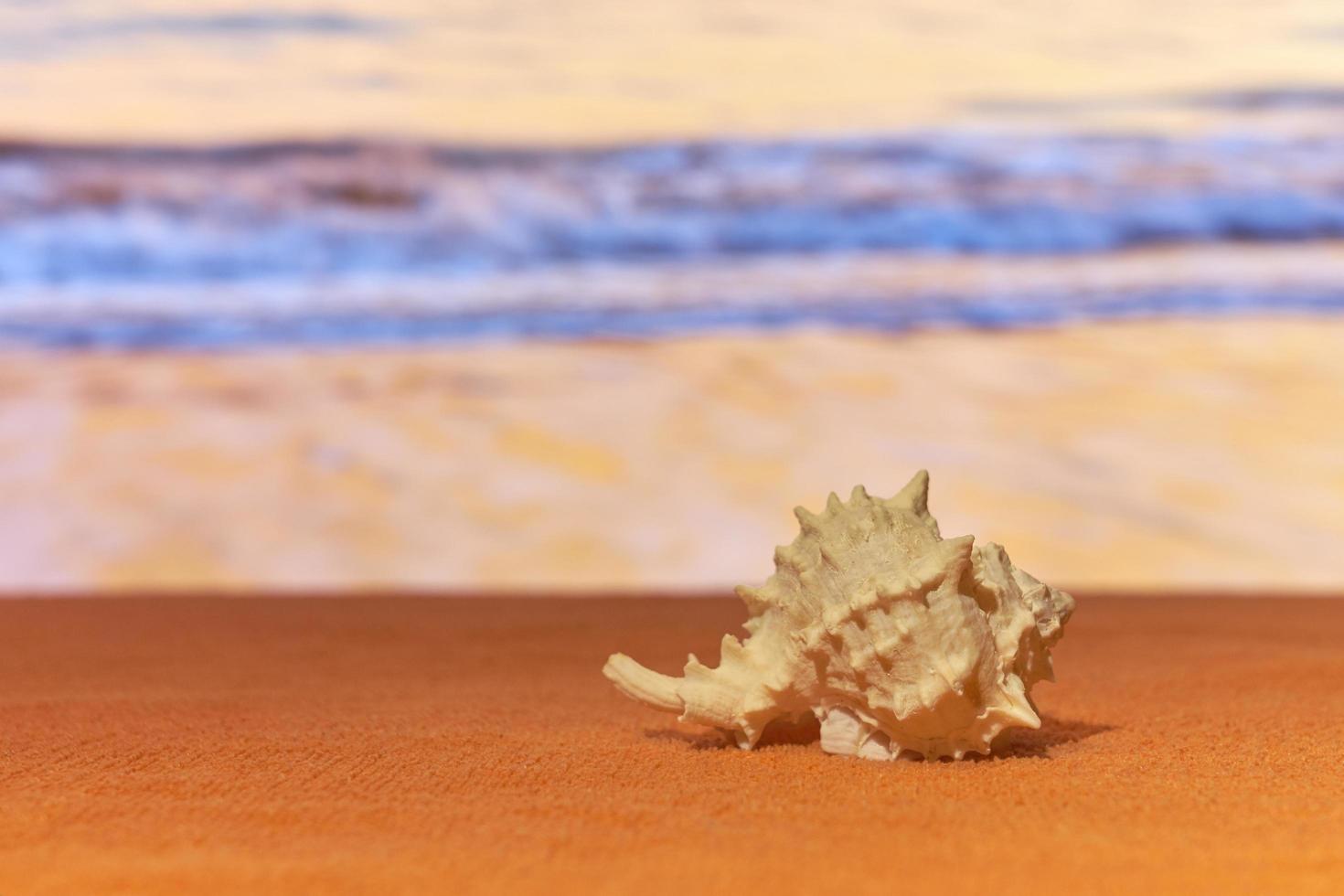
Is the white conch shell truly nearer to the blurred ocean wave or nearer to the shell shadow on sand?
the shell shadow on sand

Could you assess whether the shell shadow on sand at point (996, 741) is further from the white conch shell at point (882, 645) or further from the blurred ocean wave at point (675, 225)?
the blurred ocean wave at point (675, 225)

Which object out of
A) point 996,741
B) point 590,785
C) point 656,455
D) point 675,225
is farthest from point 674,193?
point 590,785

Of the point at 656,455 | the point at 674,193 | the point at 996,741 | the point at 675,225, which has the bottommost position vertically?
the point at 656,455

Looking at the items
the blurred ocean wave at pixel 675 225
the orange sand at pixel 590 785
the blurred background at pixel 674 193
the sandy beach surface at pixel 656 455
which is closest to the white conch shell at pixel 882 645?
the orange sand at pixel 590 785

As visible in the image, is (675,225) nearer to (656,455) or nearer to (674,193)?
(674,193)

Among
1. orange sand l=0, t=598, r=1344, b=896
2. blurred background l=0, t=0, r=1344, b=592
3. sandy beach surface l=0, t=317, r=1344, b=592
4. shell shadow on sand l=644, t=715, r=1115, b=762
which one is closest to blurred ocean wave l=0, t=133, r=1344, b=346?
blurred background l=0, t=0, r=1344, b=592

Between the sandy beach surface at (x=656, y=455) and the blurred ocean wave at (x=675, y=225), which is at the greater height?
→ the blurred ocean wave at (x=675, y=225)

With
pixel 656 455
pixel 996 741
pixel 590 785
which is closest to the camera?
pixel 590 785
